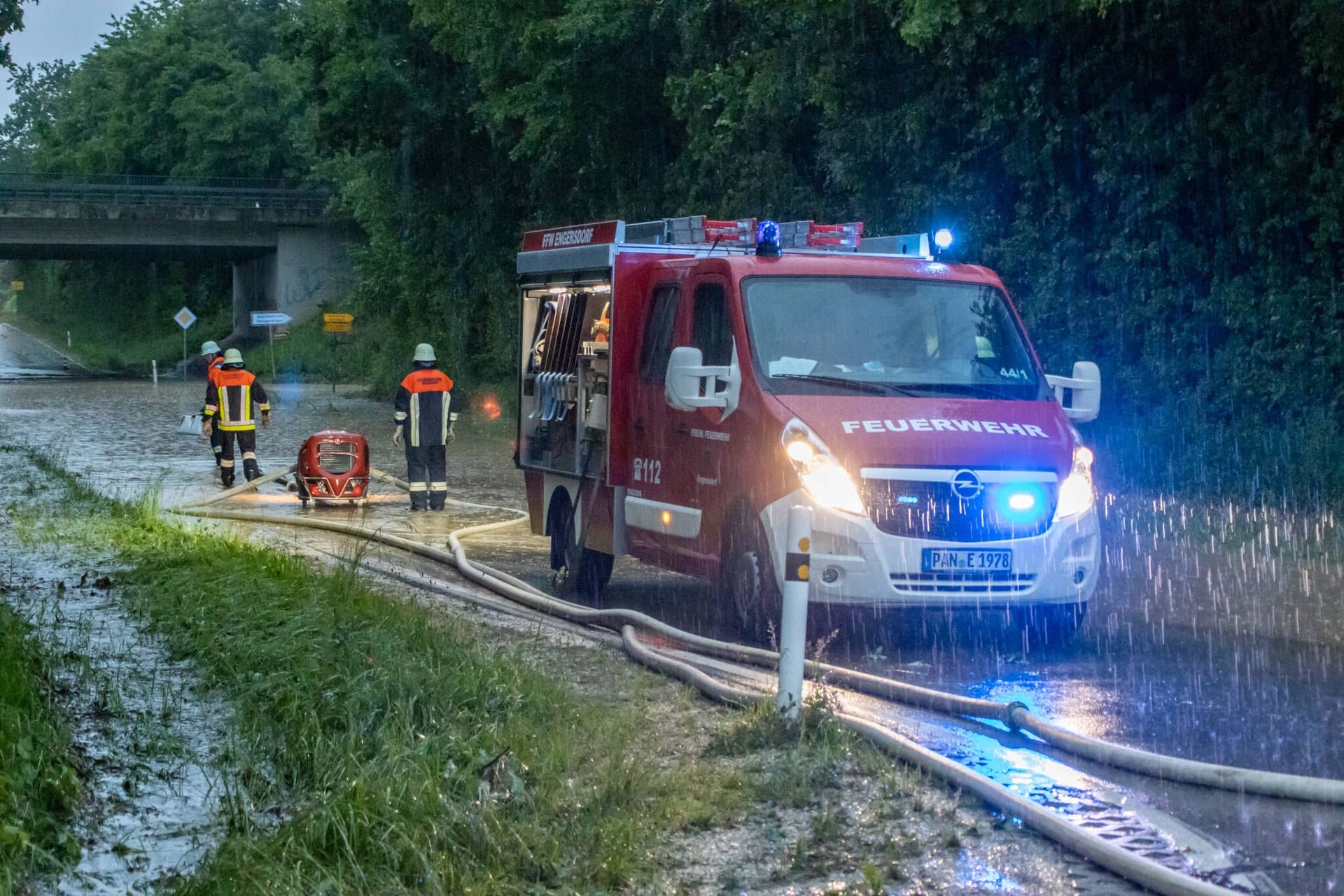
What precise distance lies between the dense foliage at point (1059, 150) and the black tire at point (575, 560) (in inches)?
242

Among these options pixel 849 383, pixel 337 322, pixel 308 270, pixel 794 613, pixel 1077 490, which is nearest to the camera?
pixel 794 613

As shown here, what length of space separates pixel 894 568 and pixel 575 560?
3682mm

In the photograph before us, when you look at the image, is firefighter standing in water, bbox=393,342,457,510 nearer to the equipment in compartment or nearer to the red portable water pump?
the red portable water pump

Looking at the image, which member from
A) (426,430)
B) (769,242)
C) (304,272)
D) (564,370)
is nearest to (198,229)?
(304,272)

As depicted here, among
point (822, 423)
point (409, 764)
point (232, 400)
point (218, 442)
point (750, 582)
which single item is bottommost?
point (409, 764)

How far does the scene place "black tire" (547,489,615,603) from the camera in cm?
1216

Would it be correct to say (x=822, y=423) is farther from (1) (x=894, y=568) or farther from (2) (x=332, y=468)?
(2) (x=332, y=468)

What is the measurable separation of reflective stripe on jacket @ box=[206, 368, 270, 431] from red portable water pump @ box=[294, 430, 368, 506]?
2.77 m

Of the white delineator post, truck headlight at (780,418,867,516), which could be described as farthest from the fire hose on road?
truck headlight at (780,418,867,516)

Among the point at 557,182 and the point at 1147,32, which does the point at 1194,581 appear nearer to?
the point at 1147,32

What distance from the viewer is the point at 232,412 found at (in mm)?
21156

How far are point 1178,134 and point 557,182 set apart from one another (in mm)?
19357

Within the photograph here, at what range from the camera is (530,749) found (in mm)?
6203

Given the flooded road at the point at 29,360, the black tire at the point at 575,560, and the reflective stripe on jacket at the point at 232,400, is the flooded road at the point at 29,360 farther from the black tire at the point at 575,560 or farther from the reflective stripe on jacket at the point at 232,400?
the black tire at the point at 575,560
